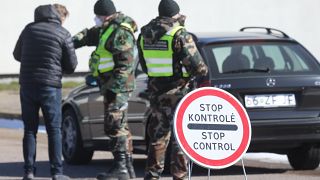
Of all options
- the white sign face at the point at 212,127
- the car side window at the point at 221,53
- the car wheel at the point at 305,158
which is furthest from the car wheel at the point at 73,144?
the white sign face at the point at 212,127

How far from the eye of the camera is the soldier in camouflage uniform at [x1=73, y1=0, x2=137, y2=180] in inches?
416

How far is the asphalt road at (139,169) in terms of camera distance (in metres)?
11.4

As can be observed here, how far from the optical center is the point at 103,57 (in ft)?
35.0

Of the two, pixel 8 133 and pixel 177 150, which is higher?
pixel 177 150

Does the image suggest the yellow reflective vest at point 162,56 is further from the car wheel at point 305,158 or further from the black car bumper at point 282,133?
the car wheel at point 305,158

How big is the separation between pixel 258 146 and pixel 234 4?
779 inches

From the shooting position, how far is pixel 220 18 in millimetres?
30609

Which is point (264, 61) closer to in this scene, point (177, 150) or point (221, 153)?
point (177, 150)

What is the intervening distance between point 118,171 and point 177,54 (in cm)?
171

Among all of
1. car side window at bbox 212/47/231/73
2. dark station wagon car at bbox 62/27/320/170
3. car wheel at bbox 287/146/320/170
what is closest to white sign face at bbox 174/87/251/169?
dark station wagon car at bbox 62/27/320/170

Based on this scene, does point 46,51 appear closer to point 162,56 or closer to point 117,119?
point 117,119

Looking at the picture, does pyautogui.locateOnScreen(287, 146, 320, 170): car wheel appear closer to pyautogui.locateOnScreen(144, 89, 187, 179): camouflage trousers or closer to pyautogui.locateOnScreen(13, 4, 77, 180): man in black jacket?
pyautogui.locateOnScreen(144, 89, 187, 179): camouflage trousers

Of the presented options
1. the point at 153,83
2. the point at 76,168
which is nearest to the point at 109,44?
the point at 153,83

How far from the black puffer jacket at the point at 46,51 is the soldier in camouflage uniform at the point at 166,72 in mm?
1002
